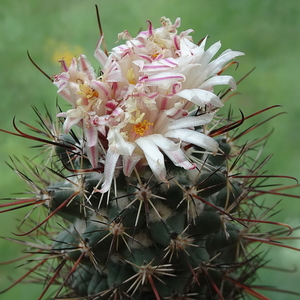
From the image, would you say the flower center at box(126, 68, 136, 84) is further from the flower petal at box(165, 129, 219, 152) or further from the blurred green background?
the blurred green background

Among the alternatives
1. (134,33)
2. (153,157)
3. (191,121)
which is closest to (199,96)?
(191,121)

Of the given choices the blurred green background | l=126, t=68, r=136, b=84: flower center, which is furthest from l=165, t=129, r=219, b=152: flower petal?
the blurred green background

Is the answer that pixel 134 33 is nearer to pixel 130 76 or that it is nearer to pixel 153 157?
pixel 130 76

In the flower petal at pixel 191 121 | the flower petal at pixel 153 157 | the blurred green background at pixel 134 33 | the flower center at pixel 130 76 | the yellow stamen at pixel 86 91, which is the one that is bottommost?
the flower petal at pixel 153 157

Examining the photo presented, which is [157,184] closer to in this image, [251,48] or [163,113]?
[163,113]

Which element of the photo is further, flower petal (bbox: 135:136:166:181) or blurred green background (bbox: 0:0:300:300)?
blurred green background (bbox: 0:0:300:300)

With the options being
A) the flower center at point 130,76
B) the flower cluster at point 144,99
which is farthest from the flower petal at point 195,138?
the flower center at point 130,76

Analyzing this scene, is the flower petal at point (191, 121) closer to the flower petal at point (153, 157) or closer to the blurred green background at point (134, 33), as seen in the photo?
the flower petal at point (153, 157)
